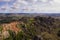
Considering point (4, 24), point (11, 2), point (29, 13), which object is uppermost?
point (11, 2)

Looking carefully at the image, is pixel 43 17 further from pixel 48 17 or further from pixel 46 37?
pixel 46 37

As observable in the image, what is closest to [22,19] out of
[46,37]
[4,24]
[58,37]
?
[4,24]

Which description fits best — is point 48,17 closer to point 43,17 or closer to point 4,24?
point 43,17

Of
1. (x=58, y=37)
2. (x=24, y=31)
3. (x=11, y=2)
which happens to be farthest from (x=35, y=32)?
(x=11, y=2)

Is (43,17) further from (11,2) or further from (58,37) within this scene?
(11,2)

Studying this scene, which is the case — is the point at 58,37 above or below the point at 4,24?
below

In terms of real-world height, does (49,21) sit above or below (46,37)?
above

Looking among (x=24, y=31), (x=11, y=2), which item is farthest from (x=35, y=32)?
(x=11, y=2)

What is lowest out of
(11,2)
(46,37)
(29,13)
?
(46,37)
